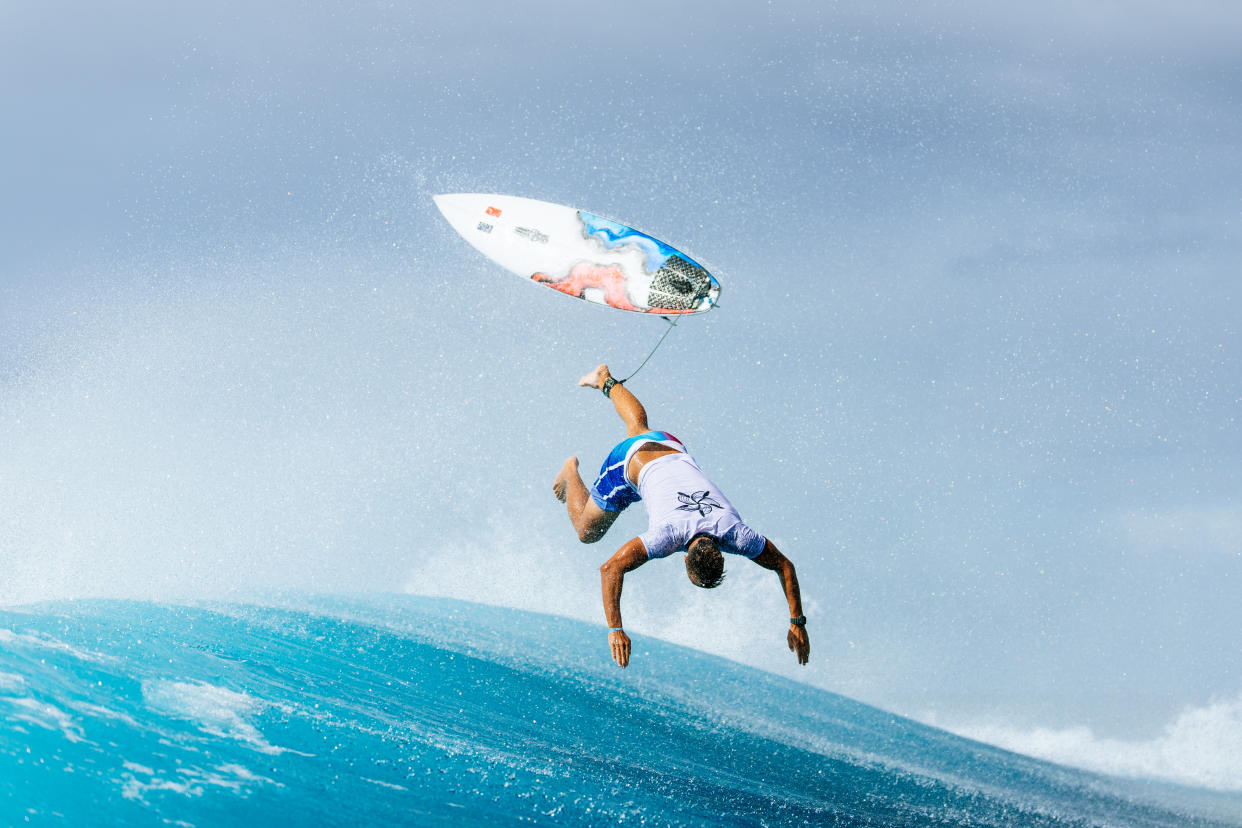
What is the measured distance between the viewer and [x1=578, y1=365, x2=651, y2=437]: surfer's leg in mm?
10281

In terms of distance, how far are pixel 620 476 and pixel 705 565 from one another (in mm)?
2131

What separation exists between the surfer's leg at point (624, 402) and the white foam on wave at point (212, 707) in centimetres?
649

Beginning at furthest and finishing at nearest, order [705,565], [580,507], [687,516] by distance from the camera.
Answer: [580,507] → [687,516] → [705,565]

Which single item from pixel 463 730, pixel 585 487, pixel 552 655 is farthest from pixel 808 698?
pixel 585 487

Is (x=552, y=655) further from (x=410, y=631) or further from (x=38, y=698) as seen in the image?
(x=38, y=698)

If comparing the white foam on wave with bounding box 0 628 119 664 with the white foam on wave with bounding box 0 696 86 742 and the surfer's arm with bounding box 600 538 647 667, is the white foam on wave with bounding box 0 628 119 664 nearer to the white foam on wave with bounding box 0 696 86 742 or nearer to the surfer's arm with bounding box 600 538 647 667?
the white foam on wave with bounding box 0 696 86 742

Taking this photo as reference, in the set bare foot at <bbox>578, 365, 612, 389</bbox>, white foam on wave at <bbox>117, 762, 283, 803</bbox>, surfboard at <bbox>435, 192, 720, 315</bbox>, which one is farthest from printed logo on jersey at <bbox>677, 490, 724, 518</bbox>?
white foam on wave at <bbox>117, 762, 283, 803</bbox>

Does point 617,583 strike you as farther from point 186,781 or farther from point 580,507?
point 186,781

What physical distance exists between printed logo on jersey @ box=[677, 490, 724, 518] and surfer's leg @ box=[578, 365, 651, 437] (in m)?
1.68

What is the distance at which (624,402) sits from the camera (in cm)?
1052

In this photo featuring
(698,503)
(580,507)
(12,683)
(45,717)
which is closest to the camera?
(698,503)

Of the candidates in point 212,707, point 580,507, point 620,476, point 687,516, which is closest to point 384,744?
point 212,707

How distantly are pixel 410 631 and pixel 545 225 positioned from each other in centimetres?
1988

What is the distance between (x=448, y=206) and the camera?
41.1ft
